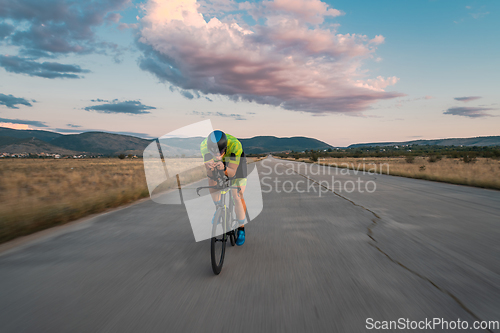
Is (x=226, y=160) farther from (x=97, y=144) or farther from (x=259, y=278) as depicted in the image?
(x=97, y=144)

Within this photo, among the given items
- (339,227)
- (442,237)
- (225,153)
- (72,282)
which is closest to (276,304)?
(225,153)

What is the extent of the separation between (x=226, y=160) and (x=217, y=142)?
0.47 metres

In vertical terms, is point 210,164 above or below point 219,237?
above

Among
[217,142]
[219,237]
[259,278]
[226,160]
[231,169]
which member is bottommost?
[259,278]

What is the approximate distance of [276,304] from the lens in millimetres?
2953

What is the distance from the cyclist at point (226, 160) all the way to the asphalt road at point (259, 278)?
0.92 meters

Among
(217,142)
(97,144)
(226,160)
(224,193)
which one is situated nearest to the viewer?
(217,142)

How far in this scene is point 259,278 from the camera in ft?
12.0

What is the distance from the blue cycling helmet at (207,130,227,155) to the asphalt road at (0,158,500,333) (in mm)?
1637

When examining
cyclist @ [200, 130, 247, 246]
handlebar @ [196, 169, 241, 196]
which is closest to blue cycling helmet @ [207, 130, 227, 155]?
cyclist @ [200, 130, 247, 246]

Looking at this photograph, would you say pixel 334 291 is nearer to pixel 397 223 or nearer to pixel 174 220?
pixel 397 223

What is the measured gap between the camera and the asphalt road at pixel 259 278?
2711 millimetres

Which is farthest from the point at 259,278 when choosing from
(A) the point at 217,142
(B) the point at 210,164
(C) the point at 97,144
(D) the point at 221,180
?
(C) the point at 97,144

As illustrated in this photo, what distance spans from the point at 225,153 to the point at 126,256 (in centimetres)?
227
